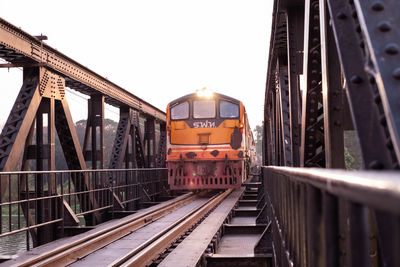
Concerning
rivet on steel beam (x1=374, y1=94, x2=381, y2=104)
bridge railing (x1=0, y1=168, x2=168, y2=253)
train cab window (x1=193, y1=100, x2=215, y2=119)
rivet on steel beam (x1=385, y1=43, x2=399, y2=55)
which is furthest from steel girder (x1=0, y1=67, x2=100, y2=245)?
rivet on steel beam (x1=385, y1=43, x2=399, y2=55)

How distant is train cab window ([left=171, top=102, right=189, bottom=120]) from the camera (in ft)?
61.4

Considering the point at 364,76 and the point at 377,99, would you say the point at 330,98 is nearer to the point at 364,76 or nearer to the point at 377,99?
the point at 364,76

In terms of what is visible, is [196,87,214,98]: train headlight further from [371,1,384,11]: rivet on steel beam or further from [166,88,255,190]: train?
[371,1,384,11]: rivet on steel beam

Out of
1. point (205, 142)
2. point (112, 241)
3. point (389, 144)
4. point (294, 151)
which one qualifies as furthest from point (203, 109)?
point (389, 144)

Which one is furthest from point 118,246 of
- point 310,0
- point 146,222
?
point 310,0

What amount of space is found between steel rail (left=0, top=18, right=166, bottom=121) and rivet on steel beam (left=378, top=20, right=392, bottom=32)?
8129mm

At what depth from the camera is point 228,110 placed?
1859cm

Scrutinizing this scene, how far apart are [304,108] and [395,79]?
2.34 metres

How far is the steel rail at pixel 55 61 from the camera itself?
929cm

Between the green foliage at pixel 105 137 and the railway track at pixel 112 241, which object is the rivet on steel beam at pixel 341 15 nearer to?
the railway track at pixel 112 241

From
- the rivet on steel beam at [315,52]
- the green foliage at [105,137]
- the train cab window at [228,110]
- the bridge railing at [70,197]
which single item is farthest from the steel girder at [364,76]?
the green foliage at [105,137]

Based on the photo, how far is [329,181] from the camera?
1.33 metres

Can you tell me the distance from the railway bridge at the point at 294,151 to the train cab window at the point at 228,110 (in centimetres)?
334

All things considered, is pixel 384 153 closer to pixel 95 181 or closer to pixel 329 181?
pixel 329 181
